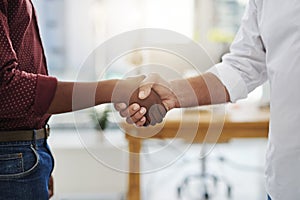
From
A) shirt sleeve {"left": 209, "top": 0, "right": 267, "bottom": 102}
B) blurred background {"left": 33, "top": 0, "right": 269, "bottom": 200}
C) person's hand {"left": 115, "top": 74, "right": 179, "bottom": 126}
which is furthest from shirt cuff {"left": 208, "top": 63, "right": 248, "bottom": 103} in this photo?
blurred background {"left": 33, "top": 0, "right": 269, "bottom": 200}

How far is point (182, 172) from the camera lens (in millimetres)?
4746

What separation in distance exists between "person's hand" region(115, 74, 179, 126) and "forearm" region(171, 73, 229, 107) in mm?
21

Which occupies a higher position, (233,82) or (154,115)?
(233,82)

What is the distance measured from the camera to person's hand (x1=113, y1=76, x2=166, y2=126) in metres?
1.30

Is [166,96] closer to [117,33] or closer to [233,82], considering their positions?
[233,82]

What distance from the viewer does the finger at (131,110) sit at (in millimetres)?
1441

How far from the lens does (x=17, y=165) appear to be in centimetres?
115

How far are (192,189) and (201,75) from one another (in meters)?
2.81

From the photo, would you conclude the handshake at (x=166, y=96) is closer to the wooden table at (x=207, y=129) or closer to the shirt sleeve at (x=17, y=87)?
the shirt sleeve at (x=17, y=87)

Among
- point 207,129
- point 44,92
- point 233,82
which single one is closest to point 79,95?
point 44,92

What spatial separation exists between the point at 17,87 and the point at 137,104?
449 mm

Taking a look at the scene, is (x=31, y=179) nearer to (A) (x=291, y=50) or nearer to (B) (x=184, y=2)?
(A) (x=291, y=50)

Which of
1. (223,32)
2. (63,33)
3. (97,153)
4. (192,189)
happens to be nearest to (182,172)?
(192,189)

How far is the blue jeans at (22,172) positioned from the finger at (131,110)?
0.32 m
